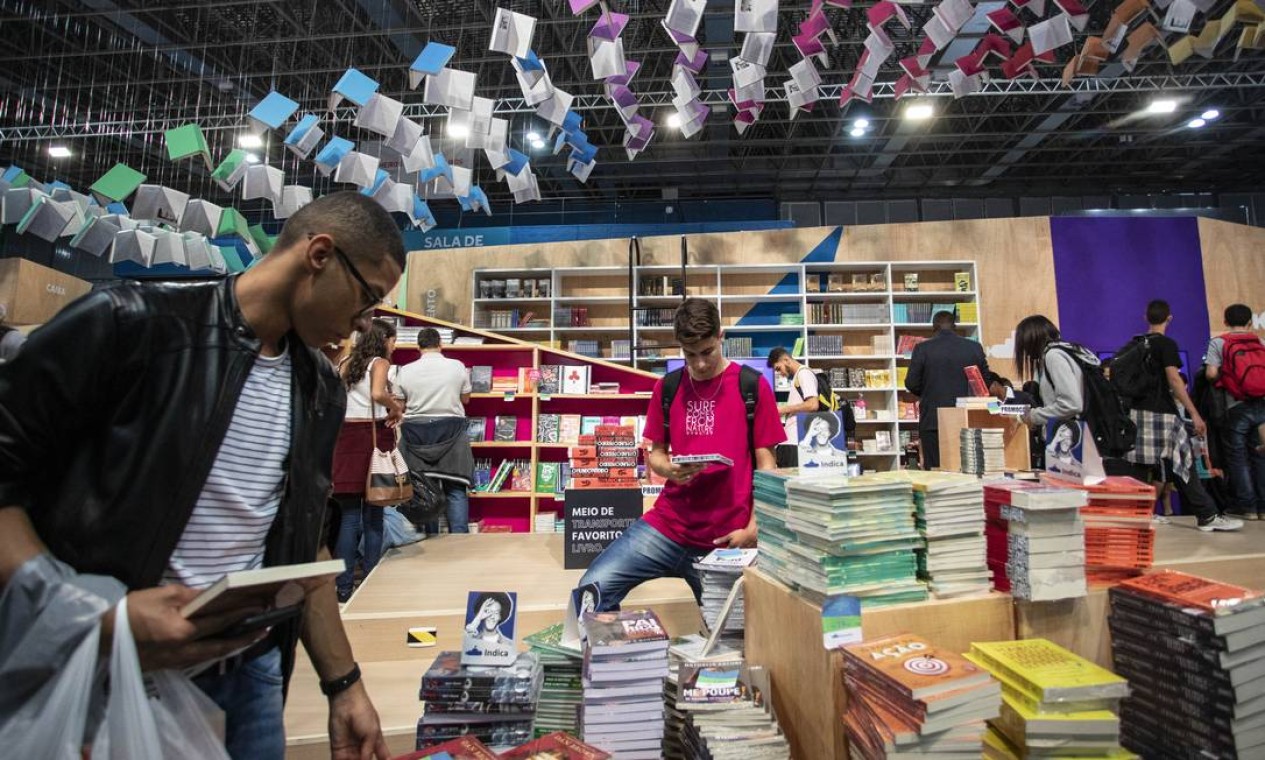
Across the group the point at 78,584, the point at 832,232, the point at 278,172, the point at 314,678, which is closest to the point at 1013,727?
the point at 78,584

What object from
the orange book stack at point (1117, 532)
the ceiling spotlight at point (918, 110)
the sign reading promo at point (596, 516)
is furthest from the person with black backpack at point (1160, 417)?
the ceiling spotlight at point (918, 110)

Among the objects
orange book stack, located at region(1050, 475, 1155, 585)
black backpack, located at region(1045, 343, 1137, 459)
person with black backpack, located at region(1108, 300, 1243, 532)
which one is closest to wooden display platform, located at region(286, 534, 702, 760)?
orange book stack, located at region(1050, 475, 1155, 585)

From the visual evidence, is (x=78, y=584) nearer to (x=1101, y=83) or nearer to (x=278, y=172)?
(x=278, y=172)

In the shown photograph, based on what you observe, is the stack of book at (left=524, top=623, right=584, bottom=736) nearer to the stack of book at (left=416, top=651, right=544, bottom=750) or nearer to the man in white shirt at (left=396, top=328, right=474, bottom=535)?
the stack of book at (left=416, top=651, right=544, bottom=750)

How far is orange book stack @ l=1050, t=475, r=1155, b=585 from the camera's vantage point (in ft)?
5.83

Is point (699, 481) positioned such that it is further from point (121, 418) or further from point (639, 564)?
Result: point (121, 418)

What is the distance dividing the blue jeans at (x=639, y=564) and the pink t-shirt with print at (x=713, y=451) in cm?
4

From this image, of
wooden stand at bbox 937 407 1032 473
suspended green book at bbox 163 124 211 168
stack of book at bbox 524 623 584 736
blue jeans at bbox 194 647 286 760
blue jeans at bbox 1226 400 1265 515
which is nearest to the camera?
blue jeans at bbox 194 647 286 760

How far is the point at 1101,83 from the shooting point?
862 cm

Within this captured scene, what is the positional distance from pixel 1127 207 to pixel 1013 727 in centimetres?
1643

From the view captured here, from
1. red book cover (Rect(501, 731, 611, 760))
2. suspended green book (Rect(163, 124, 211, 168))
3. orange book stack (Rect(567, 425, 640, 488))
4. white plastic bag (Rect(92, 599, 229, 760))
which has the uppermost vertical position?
suspended green book (Rect(163, 124, 211, 168))

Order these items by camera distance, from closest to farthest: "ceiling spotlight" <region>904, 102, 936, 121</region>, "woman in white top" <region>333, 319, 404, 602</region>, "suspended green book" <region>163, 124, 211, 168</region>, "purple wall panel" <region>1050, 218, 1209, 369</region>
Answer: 1. "woman in white top" <region>333, 319, 404, 602</region>
2. "suspended green book" <region>163, 124, 211, 168</region>
3. "purple wall panel" <region>1050, 218, 1209, 369</region>
4. "ceiling spotlight" <region>904, 102, 936, 121</region>

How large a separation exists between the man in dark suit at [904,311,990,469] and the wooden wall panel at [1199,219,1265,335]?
5.85 metres

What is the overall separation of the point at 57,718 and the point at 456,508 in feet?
12.2
